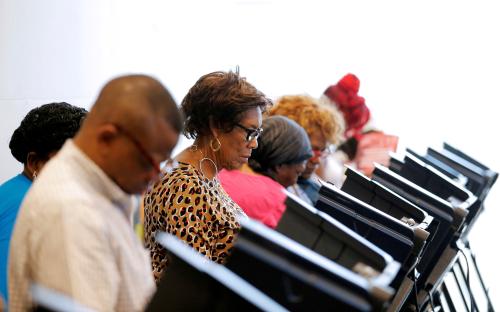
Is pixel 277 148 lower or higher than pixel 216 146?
lower

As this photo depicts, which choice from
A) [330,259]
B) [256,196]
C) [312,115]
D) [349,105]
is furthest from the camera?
[349,105]

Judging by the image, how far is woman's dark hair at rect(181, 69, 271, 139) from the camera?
7.77 feet

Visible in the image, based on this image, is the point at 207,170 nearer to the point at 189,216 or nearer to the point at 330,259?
the point at 189,216

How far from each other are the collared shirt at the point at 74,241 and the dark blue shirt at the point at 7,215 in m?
0.71

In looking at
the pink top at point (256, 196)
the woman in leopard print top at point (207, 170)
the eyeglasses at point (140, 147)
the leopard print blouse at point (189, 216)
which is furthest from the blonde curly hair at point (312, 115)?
the eyeglasses at point (140, 147)

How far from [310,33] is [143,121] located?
214 inches

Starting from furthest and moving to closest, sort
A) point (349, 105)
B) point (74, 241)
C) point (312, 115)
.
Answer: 1. point (349, 105)
2. point (312, 115)
3. point (74, 241)

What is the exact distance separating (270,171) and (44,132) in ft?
3.84

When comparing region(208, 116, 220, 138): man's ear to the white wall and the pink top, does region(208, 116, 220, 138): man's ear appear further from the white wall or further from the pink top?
the white wall

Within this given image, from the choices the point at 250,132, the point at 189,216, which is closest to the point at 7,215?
the point at 189,216

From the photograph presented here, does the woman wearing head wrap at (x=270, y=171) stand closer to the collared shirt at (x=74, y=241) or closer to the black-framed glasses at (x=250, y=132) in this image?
the black-framed glasses at (x=250, y=132)

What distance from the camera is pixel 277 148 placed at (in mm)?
3082

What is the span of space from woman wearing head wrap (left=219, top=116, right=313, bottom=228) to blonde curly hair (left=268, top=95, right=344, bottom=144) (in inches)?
27.8

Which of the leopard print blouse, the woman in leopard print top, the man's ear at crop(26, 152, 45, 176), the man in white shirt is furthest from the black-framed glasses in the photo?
the man in white shirt
